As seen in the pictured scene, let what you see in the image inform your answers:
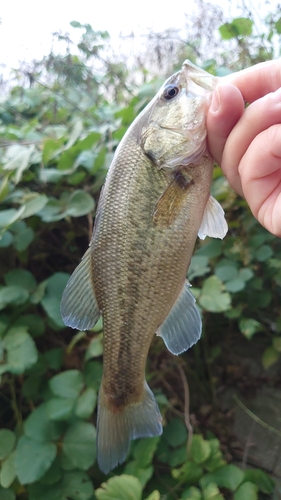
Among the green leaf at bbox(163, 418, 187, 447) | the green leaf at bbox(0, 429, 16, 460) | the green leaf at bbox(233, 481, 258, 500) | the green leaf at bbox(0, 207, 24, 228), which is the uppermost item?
the green leaf at bbox(0, 207, 24, 228)

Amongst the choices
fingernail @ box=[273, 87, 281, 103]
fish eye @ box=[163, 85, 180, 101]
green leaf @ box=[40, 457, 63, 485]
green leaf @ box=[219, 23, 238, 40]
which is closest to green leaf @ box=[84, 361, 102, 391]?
green leaf @ box=[40, 457, 63, 485]

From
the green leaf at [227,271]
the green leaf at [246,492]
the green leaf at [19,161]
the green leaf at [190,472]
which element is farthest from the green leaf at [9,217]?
the green leaf at [246,492]

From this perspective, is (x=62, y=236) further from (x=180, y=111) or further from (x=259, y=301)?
(x=180, y=111)

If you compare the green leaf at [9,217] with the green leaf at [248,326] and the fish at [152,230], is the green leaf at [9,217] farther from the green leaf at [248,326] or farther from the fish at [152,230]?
the green leaf at [248,326]

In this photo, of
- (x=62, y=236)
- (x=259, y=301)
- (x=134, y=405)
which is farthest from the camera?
(x=62, y=236)

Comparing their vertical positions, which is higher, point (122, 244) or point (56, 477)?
point (122, 244)

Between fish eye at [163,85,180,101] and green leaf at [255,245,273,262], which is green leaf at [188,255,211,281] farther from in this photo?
fish eye at [163,85,180,101]

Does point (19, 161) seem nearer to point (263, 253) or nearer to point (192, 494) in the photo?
point (263, 253)

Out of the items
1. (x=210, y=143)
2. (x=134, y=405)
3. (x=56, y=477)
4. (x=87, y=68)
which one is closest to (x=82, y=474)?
(x=56, y=477)
